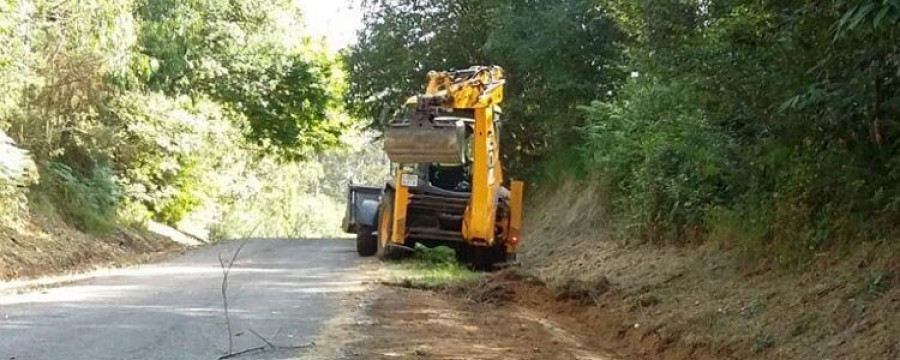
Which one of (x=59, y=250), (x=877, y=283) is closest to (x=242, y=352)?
(x=877, y=283)

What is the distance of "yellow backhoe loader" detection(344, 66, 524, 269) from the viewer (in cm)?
1553

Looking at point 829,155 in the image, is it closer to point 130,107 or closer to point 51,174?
point 51,174

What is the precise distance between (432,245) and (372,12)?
14.5 m

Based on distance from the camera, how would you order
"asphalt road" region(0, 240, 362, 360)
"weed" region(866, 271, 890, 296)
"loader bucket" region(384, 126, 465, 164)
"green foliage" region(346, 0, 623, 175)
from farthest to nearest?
"green foliage" region(346, 0, 623, 175), "loader bucket" region(384, 126, 465, 164), "weed" region(866, 271, 890, 296), "asphalt road" region(0, 240, 362, 360)

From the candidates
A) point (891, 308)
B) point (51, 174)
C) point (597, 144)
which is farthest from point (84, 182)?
point (891, 308)

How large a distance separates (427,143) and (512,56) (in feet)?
30.6

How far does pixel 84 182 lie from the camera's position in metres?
23.3

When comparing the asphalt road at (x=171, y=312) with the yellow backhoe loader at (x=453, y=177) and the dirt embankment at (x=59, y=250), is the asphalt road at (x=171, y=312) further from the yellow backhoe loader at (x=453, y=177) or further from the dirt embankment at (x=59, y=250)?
the yellow backhoe loader at (x=453, y=177)

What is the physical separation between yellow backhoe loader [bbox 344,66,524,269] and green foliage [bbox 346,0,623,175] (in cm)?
414

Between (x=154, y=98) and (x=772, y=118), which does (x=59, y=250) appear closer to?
(x=154, y=98)

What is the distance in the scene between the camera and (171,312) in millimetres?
10594

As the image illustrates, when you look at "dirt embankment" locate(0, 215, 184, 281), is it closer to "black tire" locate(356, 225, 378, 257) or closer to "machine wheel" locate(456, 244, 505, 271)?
"black tire" locate(356, 225, 378, 257)

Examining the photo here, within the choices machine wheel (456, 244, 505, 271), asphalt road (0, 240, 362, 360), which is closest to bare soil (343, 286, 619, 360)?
asphalt road (0, 240, 362, 360)

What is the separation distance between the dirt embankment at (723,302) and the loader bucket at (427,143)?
2165 millimetres
